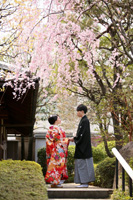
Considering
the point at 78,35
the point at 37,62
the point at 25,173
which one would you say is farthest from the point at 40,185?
the point at 78,35

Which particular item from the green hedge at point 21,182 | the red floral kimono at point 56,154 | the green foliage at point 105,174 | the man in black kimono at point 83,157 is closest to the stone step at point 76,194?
the green hedge at point 21,182

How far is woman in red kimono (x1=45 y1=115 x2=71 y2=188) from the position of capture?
301 inches

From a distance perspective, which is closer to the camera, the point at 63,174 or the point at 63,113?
the point at 63,174

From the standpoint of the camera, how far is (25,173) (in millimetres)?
6020

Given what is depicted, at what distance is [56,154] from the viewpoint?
776 centimetres

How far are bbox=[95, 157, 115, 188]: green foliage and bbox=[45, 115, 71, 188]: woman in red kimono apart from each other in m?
0.92

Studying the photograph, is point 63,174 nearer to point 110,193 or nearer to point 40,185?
point 110,193

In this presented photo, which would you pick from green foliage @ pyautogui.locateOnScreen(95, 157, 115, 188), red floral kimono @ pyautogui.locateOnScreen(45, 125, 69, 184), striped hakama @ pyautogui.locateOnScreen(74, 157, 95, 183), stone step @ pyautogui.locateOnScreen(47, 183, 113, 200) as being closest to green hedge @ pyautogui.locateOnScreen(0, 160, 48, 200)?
stone step @ pyautogui.locateOnScreen(47, 183, 113, 200)

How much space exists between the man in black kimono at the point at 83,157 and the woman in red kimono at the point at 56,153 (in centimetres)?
30

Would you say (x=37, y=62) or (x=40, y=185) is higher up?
(x=37, y=62)

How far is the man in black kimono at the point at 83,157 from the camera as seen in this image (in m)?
7.53

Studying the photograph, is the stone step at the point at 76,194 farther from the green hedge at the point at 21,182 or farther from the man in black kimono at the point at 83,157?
the man in black kimono at the point at 83,157

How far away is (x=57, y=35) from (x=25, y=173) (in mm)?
2697

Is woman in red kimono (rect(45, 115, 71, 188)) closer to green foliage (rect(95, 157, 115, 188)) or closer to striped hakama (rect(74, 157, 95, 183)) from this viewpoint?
striped hakama (rect(74, 157, 95, 183))
